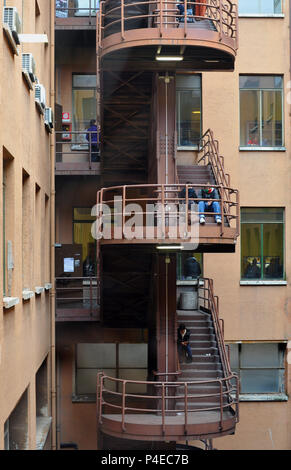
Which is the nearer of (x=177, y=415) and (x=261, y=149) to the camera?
(x=177, y=415)

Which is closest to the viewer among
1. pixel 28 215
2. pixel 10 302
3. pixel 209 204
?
pixel 10 302

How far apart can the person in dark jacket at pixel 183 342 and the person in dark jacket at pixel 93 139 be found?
22.1 feet

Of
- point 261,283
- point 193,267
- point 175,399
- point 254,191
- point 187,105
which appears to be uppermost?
point 187,105

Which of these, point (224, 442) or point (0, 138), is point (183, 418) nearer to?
point (224, 442)

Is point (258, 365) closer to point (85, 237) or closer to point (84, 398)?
point (84, 398)

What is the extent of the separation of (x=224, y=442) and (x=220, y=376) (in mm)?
4916

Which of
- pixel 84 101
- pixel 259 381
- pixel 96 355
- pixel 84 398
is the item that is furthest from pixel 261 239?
pixel 84 398

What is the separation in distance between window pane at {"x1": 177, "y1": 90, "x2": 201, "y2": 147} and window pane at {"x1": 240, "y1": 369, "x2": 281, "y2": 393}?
7.24 metres

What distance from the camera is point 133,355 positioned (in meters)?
22.4

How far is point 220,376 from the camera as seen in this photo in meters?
17.2

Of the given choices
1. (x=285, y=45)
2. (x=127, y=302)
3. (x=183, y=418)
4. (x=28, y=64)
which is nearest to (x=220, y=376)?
(x=183, y=418)

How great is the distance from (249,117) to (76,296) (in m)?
7.64

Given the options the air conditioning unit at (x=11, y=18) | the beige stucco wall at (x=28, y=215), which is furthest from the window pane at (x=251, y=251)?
the air conditioning unit at (x=11, y=18)

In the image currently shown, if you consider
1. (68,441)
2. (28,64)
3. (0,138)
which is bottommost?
(68,441)
